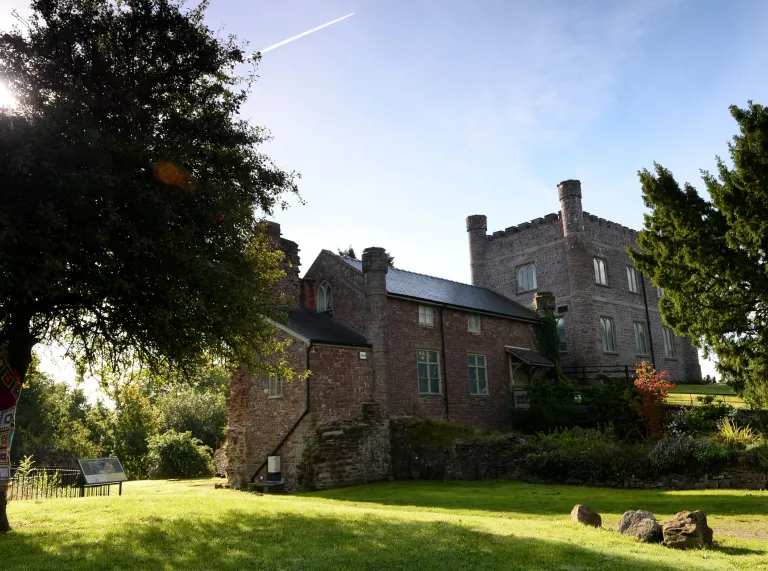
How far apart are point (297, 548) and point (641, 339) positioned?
34175 millimetres

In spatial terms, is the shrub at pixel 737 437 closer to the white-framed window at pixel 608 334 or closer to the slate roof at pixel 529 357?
the slate roof at pixel 529 357

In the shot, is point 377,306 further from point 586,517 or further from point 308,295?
point 586,517

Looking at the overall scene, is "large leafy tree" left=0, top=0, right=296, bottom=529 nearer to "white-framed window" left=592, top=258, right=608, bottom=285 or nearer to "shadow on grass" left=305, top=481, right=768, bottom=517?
"shadow on grass" left=305, top=481, right=768, bottom=517

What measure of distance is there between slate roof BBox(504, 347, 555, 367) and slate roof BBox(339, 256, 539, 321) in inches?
66.6

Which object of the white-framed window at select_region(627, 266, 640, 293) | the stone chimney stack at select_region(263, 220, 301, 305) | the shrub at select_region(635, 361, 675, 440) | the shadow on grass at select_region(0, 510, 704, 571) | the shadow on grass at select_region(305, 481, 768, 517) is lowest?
the shadow on grass at select_region(305, 481, 768, 517)

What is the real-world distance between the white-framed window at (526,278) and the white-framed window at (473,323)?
9988 millimetres

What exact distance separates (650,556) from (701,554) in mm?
1031

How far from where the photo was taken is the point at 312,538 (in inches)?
409

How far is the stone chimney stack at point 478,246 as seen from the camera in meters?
41.0

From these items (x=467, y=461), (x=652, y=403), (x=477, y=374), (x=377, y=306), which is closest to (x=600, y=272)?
(x=477, y=374)

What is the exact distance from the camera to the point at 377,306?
82.2 ft

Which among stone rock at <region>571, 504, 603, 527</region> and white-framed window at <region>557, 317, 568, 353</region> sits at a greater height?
white-framed window at <region>557, 317, 568, 353</region>

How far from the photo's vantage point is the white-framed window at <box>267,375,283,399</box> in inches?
943

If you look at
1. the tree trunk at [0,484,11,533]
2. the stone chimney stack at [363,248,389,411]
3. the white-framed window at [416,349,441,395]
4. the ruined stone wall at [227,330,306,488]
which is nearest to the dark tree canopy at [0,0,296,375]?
the tree trunk at [0,484,11,533]
